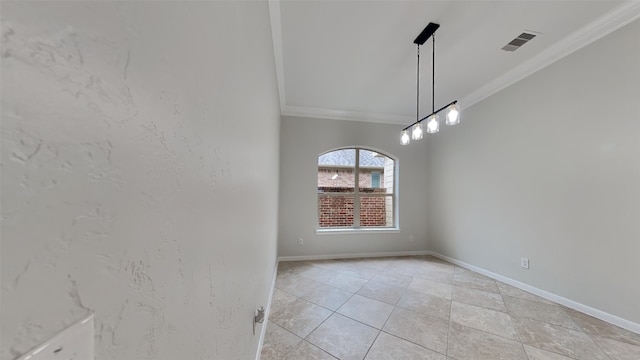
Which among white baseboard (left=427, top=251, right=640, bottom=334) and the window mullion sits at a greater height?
the window mullion

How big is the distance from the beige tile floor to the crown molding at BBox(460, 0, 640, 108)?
265cm

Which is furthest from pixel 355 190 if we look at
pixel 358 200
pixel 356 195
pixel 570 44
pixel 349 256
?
pixel 570 44

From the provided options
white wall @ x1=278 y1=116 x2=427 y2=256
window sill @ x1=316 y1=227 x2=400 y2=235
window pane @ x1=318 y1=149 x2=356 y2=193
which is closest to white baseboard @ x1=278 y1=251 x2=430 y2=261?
white wall @ x1=278 y1=116 x2=427 y2=256

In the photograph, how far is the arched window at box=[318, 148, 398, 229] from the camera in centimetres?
429

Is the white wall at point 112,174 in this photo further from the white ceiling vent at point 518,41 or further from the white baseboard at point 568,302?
the white baseboard at point 568,302

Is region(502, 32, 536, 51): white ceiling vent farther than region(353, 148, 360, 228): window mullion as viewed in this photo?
No

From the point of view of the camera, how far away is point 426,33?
2195mm

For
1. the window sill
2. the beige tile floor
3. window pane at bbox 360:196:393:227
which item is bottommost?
the beige tile floor

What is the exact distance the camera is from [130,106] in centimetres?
34

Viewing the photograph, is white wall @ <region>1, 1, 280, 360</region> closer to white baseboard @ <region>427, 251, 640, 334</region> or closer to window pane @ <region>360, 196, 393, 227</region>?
white baseboard @ <region>427, 251, 640, 334</region>

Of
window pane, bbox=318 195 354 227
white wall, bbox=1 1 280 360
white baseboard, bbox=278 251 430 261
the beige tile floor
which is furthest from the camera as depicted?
window pane, bbox=318 195 354 227

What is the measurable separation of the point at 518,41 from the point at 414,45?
1.03 metres

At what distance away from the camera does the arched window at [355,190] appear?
169 inches

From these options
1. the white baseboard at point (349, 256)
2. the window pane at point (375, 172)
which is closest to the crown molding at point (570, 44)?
the window pane at point (375, 172)
